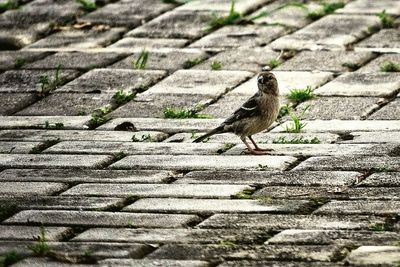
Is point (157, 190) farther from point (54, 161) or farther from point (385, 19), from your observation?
point (385, 19)

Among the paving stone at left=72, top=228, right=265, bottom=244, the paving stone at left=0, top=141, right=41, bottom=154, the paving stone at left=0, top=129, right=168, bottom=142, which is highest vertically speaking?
the paving stone at left=72, top=228, right=265, bottom=244

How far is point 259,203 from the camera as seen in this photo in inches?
275

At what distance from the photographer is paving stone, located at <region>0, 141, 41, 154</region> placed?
8.52 metres

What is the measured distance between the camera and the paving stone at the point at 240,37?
1127 centimetres

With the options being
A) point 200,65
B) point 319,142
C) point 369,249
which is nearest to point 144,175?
point 319,142

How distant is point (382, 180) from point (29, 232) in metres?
1.99

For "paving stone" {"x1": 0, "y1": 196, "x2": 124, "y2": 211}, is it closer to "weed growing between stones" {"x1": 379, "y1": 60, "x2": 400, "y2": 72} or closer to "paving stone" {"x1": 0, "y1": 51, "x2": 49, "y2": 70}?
"weed growing between stones" {"x1": 379, "y1": 60, "x2": 400, "y2": 72}

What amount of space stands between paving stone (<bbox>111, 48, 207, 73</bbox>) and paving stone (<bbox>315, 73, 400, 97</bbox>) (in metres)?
1.37

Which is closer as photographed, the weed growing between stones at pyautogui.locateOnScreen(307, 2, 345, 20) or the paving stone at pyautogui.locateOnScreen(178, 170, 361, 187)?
the paving stone at pyautogui.locateOnScreen(178, 170, 361, 187)

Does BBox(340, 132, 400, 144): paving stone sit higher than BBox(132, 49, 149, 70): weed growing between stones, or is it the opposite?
BBox(340, 132, 400, 144): paving stone

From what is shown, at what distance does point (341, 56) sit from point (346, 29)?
89 cm

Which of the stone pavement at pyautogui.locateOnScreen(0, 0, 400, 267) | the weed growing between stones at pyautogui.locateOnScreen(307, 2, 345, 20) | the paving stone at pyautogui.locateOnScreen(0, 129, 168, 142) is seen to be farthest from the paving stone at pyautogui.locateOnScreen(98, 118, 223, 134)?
the weed growing between stones at pyautogui.locateOnScreen(307, 2, 345, 20)

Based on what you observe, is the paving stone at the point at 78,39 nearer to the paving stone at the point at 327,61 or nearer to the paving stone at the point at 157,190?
the paving stone at the point at 327,61

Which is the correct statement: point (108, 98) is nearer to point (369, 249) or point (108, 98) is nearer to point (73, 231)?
point (73, 231)
